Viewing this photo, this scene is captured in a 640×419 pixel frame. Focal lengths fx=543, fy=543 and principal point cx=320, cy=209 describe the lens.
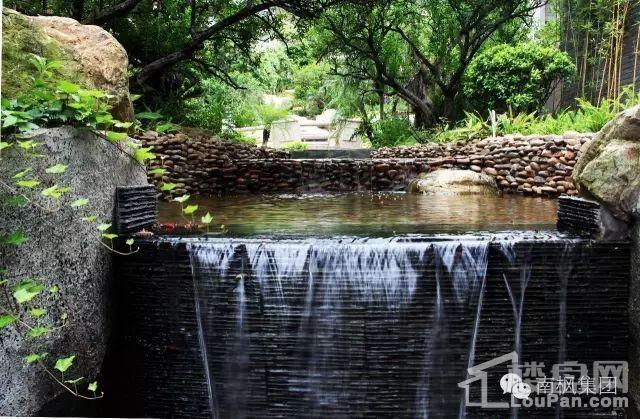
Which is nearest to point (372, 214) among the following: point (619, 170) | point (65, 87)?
point (619, 170)

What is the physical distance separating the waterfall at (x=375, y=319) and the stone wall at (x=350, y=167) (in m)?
4.70

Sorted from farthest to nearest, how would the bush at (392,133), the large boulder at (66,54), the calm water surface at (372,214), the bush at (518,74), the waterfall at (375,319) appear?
the bush at (392,133) → the bush at (518,74) → the calm water surface at (372,214) → the waterfall at (375,319) → the large boulder at (66,54)

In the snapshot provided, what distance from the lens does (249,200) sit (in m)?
6.91

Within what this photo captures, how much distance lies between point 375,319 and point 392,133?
11634mm

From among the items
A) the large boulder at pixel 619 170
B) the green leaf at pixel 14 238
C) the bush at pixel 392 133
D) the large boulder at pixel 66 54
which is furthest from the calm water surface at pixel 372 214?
the bush at pixel 392 133

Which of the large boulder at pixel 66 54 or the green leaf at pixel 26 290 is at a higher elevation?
the large boulder at pixel 66 54

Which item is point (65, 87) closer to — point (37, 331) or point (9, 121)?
point (9, 121)

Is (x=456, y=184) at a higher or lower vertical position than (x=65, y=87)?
higher

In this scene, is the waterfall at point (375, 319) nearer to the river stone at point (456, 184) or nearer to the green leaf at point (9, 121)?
the green leaf at point (9, 121)

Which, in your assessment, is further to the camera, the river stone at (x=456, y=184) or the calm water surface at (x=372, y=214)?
the river stone at (x=456, y=184)

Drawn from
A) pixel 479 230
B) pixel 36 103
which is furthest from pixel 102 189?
pixel 479 230

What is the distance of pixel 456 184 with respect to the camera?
768 cm
